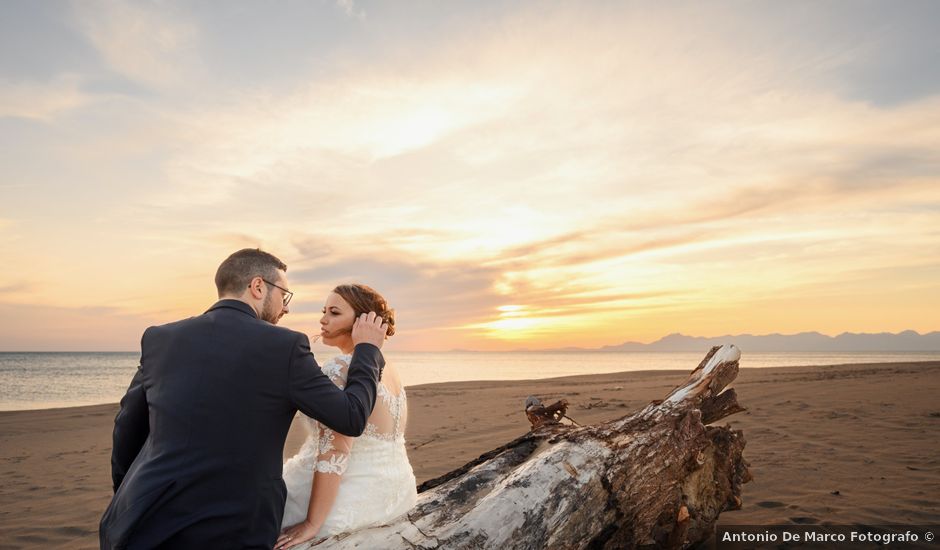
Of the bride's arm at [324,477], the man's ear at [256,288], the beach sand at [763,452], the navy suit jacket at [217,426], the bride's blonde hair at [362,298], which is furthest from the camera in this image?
the beach sand at [763,452]

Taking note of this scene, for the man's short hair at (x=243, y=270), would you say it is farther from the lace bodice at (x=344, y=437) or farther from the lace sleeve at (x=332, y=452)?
the lace sleeve at (x=332, y=452)

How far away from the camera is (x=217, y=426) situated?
253 cm

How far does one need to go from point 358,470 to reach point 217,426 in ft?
3.92

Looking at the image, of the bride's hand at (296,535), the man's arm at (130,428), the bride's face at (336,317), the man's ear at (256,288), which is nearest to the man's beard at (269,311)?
the man's ear at (256,288)

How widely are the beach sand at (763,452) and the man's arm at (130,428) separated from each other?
4242mm

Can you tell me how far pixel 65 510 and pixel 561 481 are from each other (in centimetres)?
721

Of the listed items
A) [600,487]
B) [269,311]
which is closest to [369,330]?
[269,311]

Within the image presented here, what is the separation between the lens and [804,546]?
4828 mm

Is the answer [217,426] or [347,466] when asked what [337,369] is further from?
[217,426]

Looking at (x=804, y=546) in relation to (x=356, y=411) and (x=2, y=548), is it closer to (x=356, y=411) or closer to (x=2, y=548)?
(x=356, y=411)

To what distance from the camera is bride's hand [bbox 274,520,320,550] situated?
311 cm

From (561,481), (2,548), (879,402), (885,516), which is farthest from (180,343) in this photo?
(879,402)

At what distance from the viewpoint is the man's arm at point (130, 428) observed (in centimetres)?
286

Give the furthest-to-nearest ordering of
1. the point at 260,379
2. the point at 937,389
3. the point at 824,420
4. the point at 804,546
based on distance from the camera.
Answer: the point at 937,389, the point at 824,420, the point at 804,546, the point at 260,379
